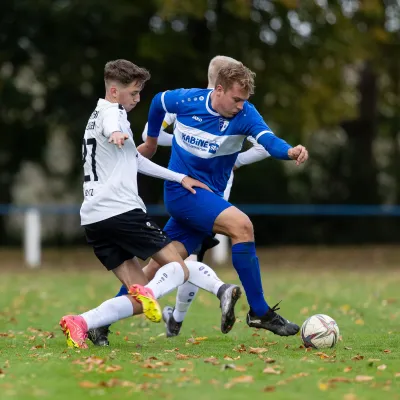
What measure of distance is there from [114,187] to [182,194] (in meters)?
0.87

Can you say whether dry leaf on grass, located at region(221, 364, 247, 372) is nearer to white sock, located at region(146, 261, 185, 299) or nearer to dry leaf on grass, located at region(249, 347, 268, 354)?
dry leaf on grass, located at region(249, 347, 268, 354)

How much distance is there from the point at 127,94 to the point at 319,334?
2.36 meters

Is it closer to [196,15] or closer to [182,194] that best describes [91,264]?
[196,15]

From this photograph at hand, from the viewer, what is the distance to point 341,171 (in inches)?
1051

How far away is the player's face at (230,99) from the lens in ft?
25.1

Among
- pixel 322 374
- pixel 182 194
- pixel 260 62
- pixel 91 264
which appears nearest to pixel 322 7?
pixel 260 62

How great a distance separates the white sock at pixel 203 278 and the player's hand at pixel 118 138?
1505 mm

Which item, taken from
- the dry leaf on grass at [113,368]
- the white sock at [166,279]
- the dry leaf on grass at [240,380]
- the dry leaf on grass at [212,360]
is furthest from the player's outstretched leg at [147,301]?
the dry leaf on grass at [240,380]

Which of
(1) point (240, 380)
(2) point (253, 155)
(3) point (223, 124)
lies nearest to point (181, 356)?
(1) point (240, 380)

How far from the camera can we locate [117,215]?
730 centimetres

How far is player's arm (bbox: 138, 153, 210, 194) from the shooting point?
25.5ft

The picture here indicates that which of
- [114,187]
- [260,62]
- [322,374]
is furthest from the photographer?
[260,62]

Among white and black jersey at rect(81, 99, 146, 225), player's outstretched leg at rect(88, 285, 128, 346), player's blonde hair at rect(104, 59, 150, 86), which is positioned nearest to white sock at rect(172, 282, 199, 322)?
player's outstretched leg at rect(88, 285, 128, 346)

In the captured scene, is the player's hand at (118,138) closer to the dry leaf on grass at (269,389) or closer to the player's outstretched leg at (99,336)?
the player's outstretched leg at (99,336)
